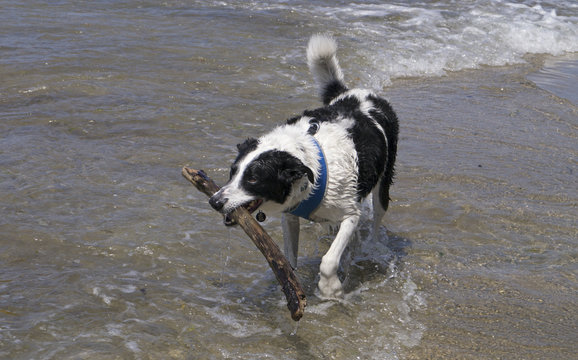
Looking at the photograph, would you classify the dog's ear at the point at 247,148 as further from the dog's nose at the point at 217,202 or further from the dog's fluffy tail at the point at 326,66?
the dog's fluffy tail at the point at 326,66

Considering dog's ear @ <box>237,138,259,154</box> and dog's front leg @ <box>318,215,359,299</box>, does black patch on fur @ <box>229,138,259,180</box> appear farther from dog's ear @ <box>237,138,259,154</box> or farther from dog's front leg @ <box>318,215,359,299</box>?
dog's front leg @ <box>318,215,359,299</box>

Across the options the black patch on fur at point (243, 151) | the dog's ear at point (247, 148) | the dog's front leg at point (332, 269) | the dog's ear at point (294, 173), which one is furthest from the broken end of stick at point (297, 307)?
the dog's ear at point (247, 148)

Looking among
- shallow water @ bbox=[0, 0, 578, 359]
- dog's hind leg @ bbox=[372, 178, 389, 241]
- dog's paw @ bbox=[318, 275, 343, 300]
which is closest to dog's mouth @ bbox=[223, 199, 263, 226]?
shallow water @ bbox=[0, 0, 578, 359]

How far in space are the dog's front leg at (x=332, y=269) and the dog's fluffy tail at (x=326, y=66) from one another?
1.81 m

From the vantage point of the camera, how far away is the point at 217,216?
5.81 metres

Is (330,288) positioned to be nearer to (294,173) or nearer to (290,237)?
(290,237)

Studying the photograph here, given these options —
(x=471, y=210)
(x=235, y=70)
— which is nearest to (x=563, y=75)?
(x=235, y=70)

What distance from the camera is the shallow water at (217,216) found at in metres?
4.24

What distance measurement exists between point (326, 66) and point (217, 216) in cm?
175

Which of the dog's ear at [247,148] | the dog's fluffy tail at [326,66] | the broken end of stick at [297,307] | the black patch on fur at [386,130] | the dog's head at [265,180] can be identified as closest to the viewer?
the broken end of stick at [297,307]

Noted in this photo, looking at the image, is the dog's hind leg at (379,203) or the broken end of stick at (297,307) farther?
the dog's hind leg at (379,203)

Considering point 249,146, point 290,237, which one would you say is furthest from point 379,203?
point 249,146

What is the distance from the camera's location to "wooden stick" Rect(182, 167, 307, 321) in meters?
3.78

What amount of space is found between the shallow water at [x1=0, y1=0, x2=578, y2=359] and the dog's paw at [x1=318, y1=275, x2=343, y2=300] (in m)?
0.08
